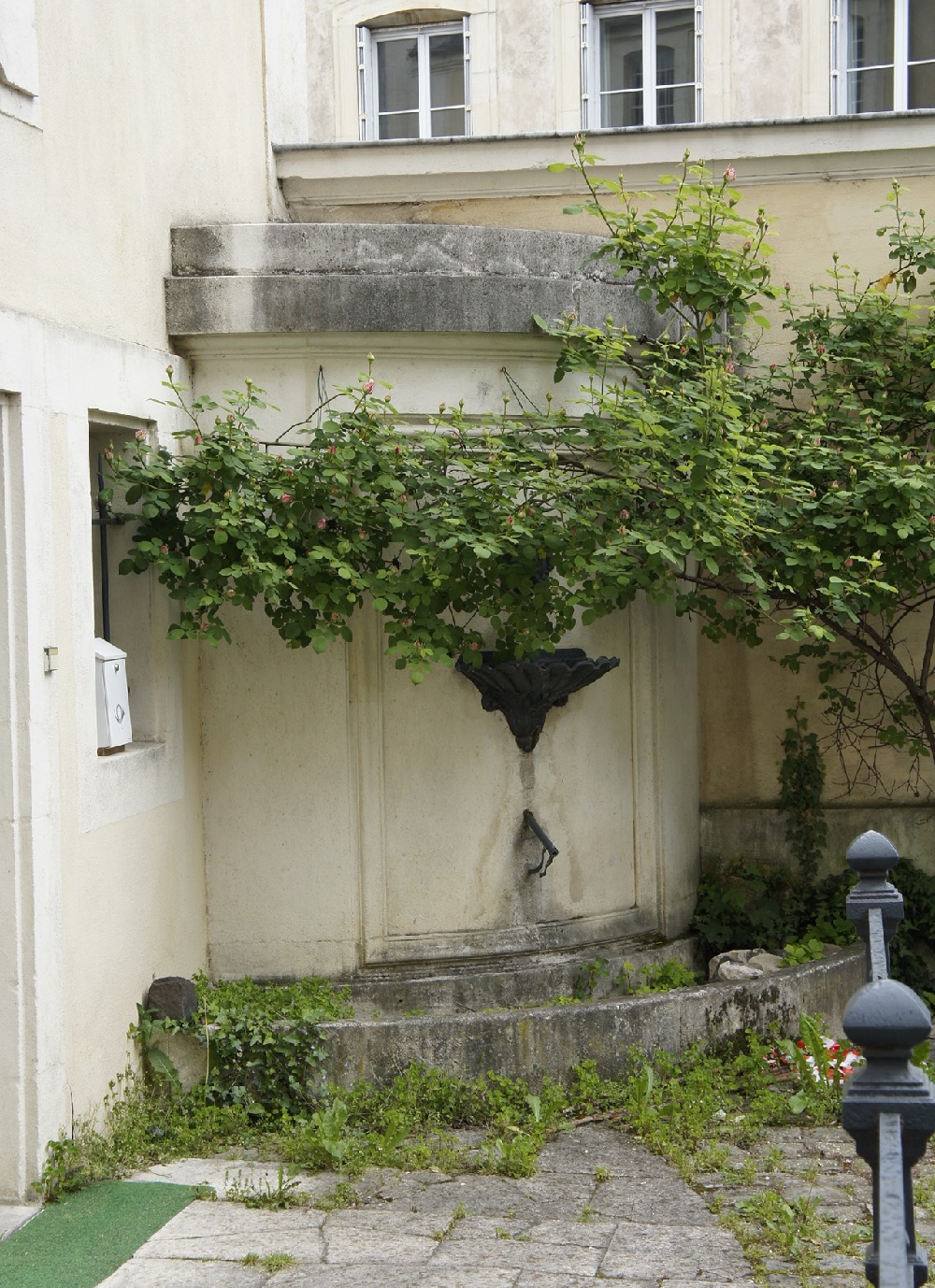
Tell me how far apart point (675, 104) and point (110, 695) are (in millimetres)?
9891

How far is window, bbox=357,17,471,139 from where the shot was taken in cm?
→ 1380

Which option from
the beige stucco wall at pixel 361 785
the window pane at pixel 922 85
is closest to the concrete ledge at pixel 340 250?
the beige stucco wall at pixel 361 785

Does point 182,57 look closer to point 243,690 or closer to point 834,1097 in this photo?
point 243,690

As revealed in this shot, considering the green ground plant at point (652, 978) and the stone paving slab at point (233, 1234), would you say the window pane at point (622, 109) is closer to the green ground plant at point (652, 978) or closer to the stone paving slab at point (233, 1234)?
the green ground plant at point (652, 978)

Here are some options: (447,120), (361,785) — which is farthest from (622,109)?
(361,785)

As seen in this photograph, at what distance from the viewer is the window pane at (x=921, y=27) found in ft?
39.5

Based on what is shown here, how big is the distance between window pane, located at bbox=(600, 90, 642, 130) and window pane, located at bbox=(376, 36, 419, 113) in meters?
1.92

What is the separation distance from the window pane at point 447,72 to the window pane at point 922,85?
14.1 ft

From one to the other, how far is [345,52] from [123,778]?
10644mm

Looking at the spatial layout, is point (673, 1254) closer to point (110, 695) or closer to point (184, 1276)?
point (184, 1276)

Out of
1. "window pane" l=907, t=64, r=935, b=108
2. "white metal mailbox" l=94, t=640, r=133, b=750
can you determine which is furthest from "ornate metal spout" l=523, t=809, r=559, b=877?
"window pane" l=907, t=64, r=935, b=108

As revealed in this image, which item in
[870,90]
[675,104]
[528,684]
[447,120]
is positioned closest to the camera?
[528,684]

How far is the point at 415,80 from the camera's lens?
550 inches

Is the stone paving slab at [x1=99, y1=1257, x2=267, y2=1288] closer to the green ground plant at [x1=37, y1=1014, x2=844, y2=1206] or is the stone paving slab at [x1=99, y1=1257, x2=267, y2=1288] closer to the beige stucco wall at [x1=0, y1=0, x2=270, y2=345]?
the green ground plant at [x1=37, y1=1014, x2=844, y2=1206]
